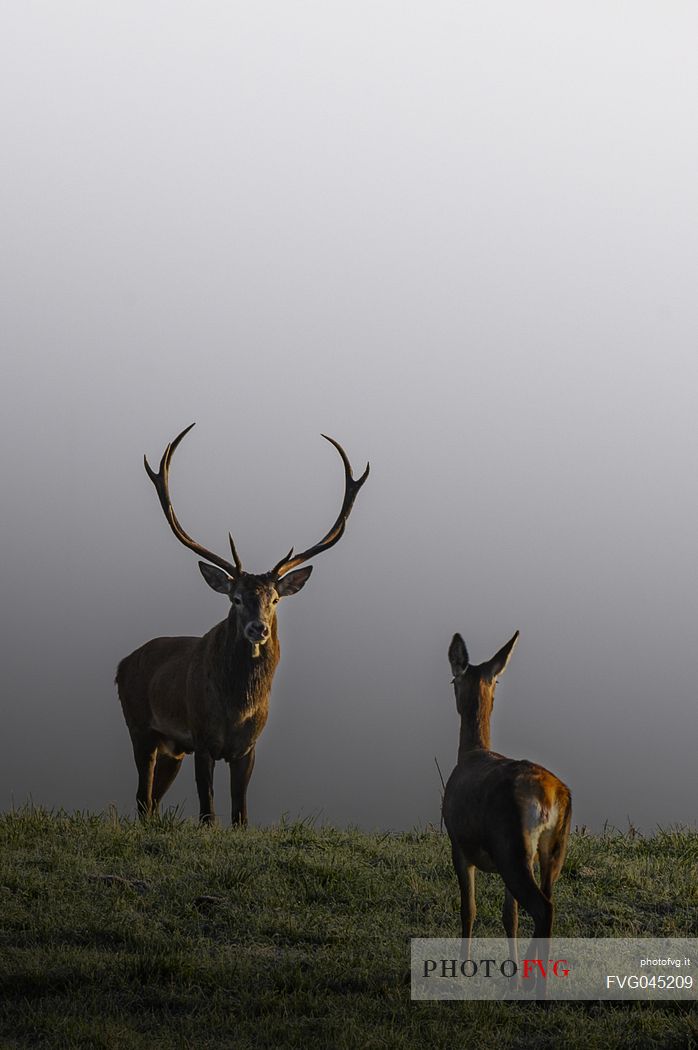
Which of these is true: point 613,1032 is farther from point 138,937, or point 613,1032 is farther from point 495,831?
point 138,937

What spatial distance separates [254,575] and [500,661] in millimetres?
4044

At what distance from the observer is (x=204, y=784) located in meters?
11.0

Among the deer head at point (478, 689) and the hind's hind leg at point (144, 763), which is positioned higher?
the deer head at point (478, 689)

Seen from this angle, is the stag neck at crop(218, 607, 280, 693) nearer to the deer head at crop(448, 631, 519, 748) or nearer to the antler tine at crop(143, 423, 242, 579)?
the antler tine at crop(143, 423, 242, 579)

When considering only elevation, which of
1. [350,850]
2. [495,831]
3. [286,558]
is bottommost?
[350,850]

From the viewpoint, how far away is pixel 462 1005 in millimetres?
6234

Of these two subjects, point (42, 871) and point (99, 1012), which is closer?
point (99, 1012)

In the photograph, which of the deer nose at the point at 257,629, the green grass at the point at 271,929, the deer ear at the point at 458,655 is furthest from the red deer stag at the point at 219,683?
the deer ear at the point at 458,655

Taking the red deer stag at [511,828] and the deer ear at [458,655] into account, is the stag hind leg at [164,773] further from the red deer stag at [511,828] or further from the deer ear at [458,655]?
the red deer stag at [511,828]

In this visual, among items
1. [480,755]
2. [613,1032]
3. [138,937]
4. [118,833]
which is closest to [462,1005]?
[613,1032]

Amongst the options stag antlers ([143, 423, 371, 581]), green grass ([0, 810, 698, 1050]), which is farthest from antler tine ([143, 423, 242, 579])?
green grass ([0, 810, 698, 1050])

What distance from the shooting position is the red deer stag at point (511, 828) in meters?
6.02

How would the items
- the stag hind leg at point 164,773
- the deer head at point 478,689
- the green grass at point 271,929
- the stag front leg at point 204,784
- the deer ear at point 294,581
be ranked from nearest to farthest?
the green grass at point 271,929 < the deer head at point 478,689 < the stag front leg at point 204,784 < the deer ear at point 294,581 < the stag hind leg at point 164,773

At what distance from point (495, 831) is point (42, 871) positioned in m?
3.72
